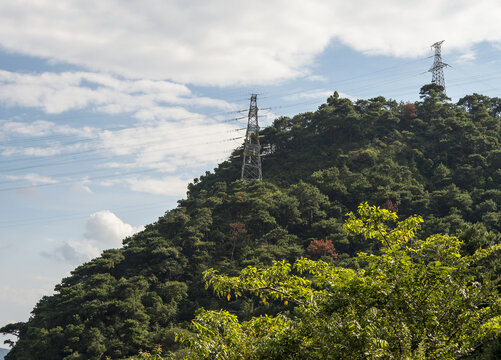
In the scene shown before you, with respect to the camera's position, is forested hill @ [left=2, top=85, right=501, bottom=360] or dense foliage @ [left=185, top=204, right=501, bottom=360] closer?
dense foliage @ [left=185, top=204, right=501, bottom=360]

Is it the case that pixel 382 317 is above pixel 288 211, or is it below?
above

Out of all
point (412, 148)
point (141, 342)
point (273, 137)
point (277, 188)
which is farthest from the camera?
point (273, 137)

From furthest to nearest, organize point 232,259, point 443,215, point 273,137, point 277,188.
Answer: point 273,137 → point 277,188 → point 443,215 → point 232,259

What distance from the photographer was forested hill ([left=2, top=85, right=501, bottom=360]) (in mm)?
40406

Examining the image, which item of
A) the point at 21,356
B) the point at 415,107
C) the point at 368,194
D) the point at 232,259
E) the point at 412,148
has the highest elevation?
the point at 415,107

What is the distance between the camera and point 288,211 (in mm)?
52969

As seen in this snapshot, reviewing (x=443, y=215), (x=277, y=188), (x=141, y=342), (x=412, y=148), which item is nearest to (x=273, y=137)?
(x=277, y=188)

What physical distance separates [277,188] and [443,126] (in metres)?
26.0

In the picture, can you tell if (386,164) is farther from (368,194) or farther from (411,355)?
(411,355)

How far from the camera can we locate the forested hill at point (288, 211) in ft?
133

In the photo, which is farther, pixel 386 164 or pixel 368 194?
pixel 386 164

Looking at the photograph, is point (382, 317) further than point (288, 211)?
No

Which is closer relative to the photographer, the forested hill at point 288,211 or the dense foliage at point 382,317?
the dense foliage at point 382,317

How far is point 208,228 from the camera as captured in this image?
171ft
